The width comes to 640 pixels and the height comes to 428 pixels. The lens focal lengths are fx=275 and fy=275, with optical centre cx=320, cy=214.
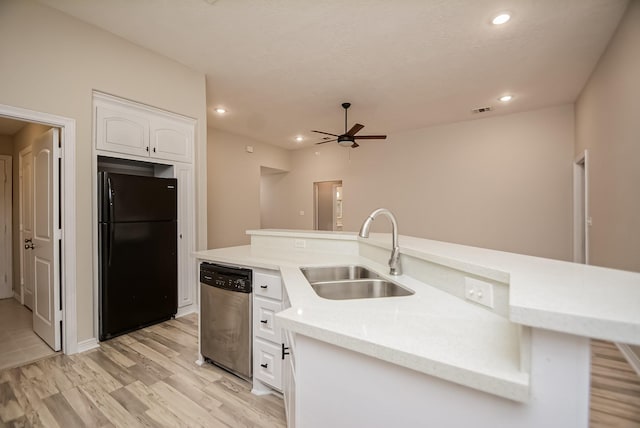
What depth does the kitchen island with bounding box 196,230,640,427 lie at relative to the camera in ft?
1.91

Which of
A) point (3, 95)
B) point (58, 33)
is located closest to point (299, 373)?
point (3, 95)

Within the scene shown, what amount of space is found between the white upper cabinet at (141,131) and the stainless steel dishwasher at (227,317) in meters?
1.59

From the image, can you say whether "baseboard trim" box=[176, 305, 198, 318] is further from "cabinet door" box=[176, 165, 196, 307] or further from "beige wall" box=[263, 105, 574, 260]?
"beige wall" box=[263, 105, 574, 260]

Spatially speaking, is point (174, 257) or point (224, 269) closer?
point (224, 269)

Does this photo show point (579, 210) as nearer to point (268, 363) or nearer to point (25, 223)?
point (268, 363)

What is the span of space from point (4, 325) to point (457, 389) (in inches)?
175

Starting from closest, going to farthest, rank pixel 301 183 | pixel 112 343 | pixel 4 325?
pixel 112 343, pixel 4 325, pixel 301 183

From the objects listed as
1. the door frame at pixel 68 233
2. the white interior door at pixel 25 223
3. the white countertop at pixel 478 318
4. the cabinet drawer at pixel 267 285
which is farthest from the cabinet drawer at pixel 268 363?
the white interior door at pixel 25 223

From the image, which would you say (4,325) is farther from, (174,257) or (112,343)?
(174,257)

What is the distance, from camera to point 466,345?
0.76m

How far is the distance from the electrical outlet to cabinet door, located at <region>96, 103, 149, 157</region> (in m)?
3.14

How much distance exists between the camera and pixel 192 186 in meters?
3.29

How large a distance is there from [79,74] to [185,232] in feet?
5.72

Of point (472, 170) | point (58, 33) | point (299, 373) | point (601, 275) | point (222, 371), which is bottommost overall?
point (222, 371)
